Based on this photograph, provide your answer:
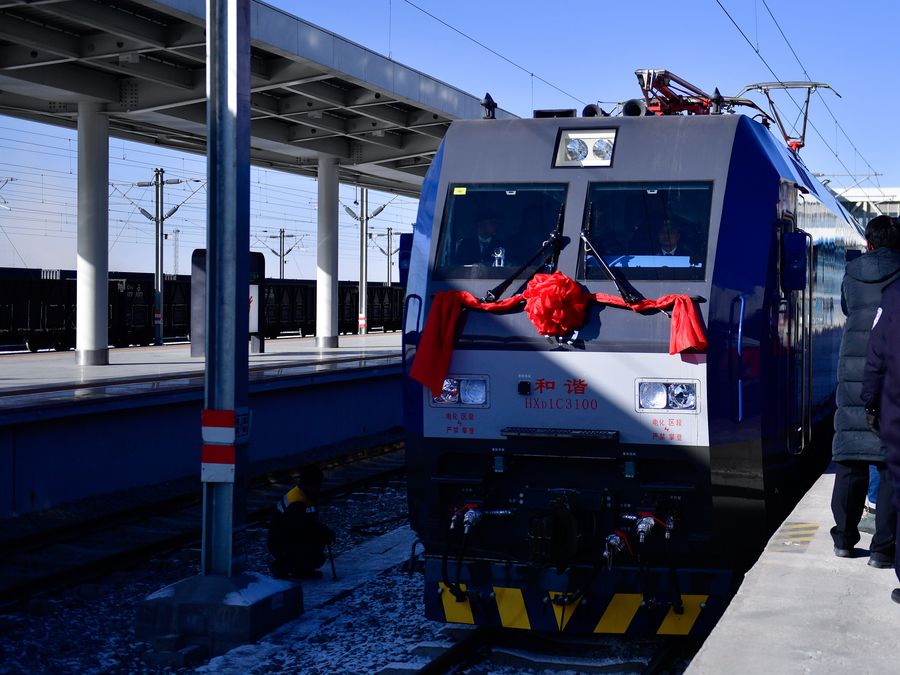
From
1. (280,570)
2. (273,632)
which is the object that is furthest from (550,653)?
(280,570)

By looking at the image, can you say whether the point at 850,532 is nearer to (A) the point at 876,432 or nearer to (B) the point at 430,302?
(A) the point at 876,432

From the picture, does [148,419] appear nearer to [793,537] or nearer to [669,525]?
[669,525]

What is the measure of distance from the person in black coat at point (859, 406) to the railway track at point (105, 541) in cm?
397

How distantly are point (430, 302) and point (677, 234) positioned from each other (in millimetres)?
1516

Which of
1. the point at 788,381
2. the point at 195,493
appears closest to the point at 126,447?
the point at 195,493

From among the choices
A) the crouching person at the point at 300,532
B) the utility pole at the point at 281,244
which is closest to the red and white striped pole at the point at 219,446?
the crouching person at the point at 300,532

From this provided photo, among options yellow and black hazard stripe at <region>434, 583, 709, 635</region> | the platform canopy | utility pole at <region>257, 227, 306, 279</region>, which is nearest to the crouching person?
yellow and black hazard stripe at <region>434, 583, 709, 635</region>

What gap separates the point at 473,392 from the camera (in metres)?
6.74

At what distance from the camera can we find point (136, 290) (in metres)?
35.6

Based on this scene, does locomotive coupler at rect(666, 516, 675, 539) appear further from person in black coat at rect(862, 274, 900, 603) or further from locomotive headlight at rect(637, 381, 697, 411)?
person in black coat at rect(862, 274, 900, 603)

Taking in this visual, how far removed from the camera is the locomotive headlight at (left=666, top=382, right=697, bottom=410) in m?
6.38

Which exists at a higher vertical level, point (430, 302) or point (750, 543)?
point (430, 302)

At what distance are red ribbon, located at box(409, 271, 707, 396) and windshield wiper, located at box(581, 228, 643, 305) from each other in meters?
0.03

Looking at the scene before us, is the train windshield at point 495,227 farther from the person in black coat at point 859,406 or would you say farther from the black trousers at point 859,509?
the black trousers at point 859,509
